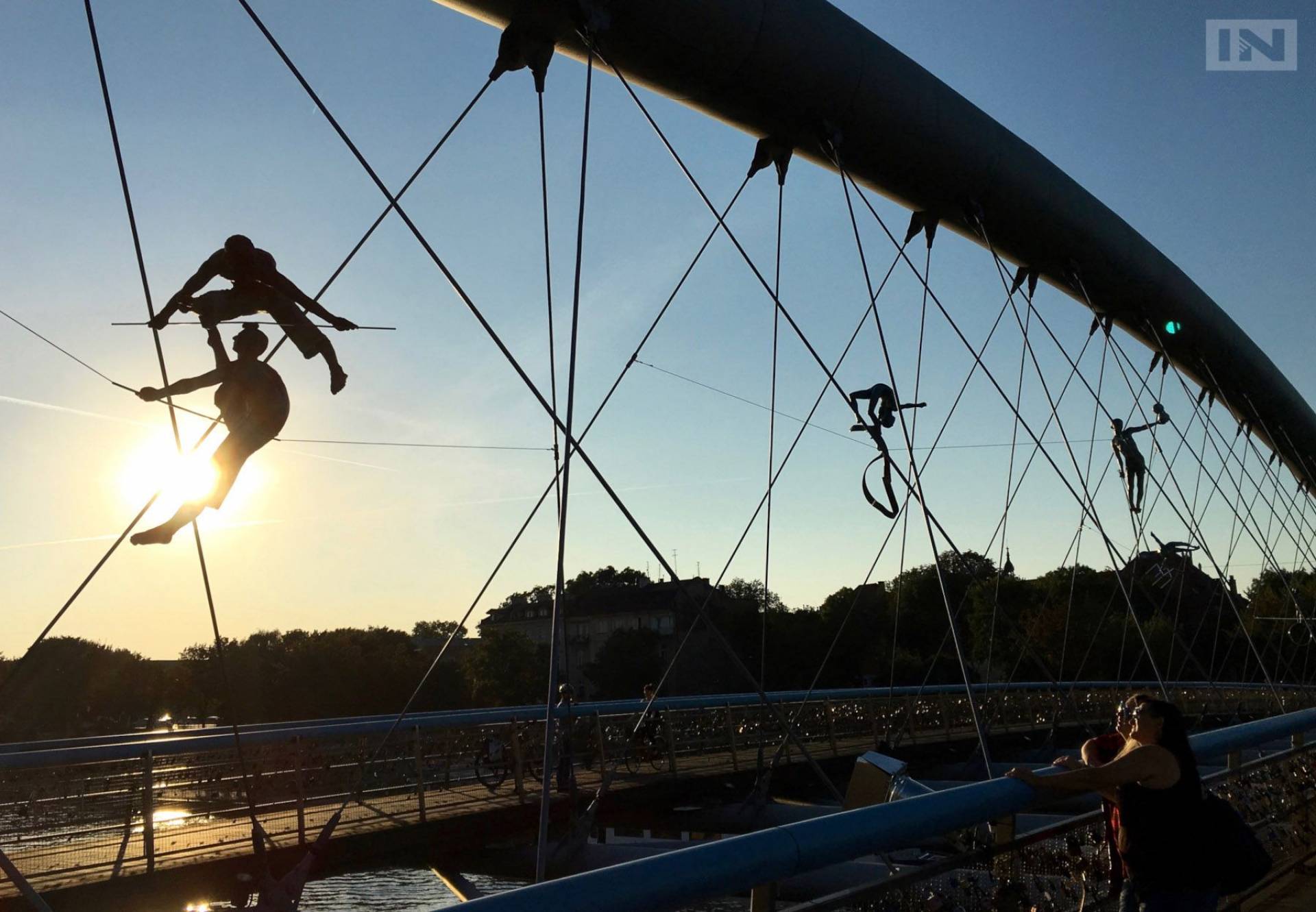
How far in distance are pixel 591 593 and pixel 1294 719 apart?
90.8 metres

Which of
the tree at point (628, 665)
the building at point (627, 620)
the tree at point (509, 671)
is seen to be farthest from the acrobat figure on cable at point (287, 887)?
the tree at point (628, 665)

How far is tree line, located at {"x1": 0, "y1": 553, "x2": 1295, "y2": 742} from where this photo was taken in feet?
173

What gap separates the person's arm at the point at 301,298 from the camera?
186 inches

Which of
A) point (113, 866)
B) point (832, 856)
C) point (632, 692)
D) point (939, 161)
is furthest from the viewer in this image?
point (632, 692)

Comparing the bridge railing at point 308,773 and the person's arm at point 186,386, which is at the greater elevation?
the person's arm at point 186,386

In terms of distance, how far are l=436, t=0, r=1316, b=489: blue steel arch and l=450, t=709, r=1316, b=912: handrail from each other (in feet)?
17.9

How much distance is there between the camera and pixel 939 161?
37.6 ft

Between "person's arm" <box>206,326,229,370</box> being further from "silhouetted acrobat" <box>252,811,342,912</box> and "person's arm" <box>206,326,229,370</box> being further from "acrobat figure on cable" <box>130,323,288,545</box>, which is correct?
"silhouetted acrobat" <box>252,811,342,912</box>

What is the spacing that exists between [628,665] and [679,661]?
18683mm

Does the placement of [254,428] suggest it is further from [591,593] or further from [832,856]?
[591,593]

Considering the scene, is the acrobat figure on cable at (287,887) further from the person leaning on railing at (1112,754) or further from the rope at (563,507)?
the person leaning on railing at (1112,754)

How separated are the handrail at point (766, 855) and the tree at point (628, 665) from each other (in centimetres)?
6550

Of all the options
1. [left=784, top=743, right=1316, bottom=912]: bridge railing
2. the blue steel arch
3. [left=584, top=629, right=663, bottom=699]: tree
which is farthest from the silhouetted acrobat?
[left=584, top=629, right=663, bottom=699]: tree

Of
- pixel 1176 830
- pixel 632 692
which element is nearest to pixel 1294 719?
pixel 1176 830
